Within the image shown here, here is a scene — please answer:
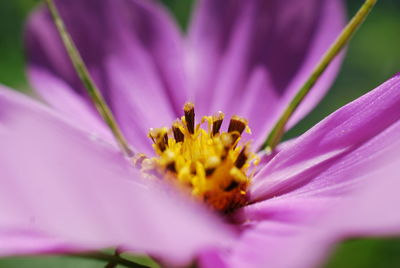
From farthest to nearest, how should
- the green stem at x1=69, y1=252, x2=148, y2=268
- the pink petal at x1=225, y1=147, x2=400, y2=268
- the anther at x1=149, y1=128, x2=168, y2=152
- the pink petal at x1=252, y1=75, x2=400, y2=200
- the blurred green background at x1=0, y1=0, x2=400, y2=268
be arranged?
the blurred green background at x1=0, y1=0, x2=400, y2=268 < the anther at x1=149, y1=128, x2=168, y2=152 < the pink petal at x1=252, y1=75, x2=400, y2=200 < the green stem at x1=69, y1=252, x2=148, y2=268 < the pink petal at x1=225, y1=147, x2=400, y2=268

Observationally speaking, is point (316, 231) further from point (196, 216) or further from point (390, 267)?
point (390, 267)

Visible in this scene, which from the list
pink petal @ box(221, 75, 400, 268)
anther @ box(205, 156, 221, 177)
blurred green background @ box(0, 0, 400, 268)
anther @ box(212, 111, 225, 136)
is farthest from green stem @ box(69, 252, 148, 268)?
blurred green background @ box(0, 0, 400, 268)

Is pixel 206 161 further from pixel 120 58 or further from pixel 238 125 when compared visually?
pixel 120 58

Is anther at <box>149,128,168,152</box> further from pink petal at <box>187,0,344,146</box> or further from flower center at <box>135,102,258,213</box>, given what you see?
pink petal at <box>187,0,344,146</box>

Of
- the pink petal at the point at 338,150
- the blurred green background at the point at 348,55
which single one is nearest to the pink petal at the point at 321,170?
the pink petal at the point at 338,150

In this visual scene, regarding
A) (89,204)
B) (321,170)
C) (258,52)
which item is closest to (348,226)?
(89,204)
